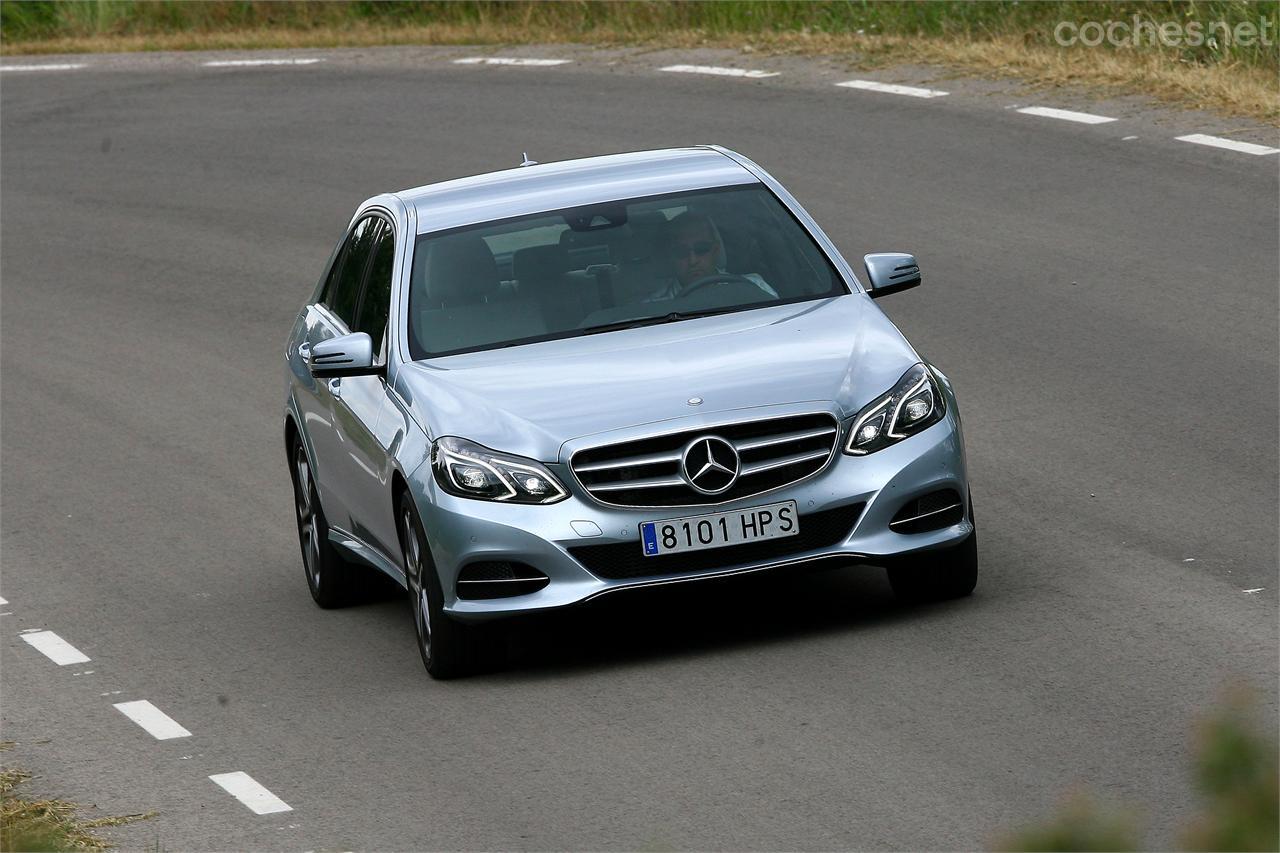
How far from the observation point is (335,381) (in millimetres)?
9617

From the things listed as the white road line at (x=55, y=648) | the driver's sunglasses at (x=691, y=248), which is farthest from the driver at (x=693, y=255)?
the white road line at (x=55, y=648)

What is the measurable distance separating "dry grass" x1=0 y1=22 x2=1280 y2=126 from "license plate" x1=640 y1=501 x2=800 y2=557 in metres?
10.8

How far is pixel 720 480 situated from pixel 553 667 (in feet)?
3.54

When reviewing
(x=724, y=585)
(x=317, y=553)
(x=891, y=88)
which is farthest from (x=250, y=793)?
(x=891, y=88)

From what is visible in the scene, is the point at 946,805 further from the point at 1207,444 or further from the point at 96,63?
the point at 96,63

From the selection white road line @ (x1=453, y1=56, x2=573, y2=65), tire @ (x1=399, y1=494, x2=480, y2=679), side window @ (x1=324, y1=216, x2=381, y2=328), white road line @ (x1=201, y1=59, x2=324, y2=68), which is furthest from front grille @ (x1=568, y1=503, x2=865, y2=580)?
white road line @ (x1=201, y1=59, x2=324, y2=68)

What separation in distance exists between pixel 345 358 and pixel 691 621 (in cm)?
168

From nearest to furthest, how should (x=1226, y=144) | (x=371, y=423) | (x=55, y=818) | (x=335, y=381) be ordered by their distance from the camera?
(x=55, y=818)
(x=371, y=423)
(x=335, y=381)
(x=1226, y=144)

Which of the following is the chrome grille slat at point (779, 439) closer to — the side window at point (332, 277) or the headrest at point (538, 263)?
the headrest at point (538, 263)

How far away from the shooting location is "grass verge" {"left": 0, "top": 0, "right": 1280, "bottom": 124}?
62.8 ft

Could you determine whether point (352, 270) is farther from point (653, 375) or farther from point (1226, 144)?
point (1226, 144)

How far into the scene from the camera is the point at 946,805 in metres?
6.06

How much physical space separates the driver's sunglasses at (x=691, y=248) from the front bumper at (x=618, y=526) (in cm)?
148

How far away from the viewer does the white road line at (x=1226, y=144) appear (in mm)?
16594
